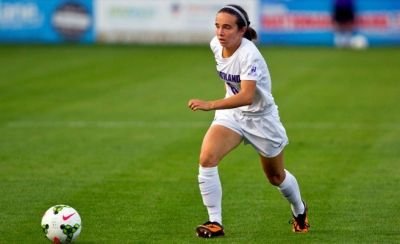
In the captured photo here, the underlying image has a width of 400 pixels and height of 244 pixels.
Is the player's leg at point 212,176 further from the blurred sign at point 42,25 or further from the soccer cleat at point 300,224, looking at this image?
the blurred sign at point 42,25

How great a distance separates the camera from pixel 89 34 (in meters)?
38.2

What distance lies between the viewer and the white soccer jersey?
34.1 feet

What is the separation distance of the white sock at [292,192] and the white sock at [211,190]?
710 mm

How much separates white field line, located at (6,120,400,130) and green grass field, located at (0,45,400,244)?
2 cm

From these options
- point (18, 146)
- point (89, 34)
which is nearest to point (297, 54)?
point (89, 34)

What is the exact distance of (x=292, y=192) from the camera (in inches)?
430

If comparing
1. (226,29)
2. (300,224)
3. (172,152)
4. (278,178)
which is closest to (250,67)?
(226,29)

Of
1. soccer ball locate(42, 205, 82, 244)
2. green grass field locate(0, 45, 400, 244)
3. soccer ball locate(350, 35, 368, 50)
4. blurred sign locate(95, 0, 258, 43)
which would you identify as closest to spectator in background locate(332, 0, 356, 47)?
soccer ball locate(350, 35, 368, 50)

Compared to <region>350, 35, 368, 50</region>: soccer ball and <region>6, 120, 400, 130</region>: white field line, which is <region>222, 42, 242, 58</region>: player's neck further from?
<region>350, 35, 368, 50</region>: soccer ball

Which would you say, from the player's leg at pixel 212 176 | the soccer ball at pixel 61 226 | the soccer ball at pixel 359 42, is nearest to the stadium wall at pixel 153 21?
the soccer ball at pixel 359 42

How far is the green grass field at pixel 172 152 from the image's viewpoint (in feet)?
37.2

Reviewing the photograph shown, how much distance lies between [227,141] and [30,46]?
88.2 ft

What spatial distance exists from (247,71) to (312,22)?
28.3 meters

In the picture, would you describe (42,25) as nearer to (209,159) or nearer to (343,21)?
(343,21)
